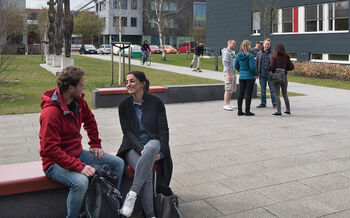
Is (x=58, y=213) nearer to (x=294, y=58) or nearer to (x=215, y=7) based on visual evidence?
(x=294, y=58)

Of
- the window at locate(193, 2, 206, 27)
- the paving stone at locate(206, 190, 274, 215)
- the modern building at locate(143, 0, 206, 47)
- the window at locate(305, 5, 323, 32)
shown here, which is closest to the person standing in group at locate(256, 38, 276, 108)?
the paving stone at locate(206, 190, 274, 215)

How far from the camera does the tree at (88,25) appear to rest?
73625mm

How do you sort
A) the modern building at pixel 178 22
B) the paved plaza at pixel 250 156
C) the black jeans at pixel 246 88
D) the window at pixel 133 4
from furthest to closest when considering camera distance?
the modern building at pixel 178 22
the window at pixel 133 4
the black jeans at pixel 246 88
the paved plaza at pixel 250 156

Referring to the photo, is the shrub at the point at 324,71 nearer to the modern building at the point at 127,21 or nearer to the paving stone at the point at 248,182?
the paving stone at the point at 248,182

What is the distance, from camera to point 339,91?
16312 mm

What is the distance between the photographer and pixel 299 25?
31.3 m

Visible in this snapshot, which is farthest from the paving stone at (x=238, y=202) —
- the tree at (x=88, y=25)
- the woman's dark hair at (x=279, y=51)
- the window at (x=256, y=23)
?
the tree at (x=88, y=25)

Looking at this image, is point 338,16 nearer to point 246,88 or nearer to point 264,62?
point 264,62

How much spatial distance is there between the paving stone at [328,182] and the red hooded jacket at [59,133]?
9.37 feet

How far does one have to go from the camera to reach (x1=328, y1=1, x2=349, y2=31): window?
27516 mm

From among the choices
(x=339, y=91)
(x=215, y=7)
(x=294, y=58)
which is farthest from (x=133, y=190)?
(x=215, y=7)

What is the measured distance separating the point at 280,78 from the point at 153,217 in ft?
22.5

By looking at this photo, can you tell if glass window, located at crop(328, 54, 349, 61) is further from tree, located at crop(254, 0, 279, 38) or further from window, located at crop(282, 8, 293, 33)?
tree, located at crop(254, 0, 279, 38)

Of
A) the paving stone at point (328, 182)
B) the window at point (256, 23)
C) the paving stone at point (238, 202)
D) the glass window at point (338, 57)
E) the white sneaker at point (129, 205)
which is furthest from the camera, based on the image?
the window at point (256, 23)
